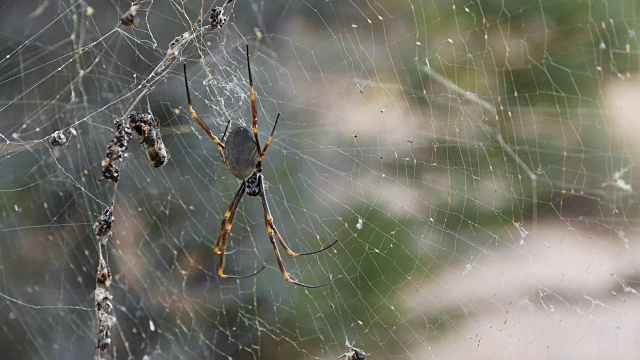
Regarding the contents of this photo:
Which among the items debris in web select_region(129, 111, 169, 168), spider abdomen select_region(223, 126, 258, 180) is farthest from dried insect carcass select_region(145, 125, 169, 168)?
spider abdomen select_region(223, 126, 258, 180)

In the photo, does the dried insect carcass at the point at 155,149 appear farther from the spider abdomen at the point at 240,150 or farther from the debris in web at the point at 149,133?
the spider abdomen at the point at 240,150

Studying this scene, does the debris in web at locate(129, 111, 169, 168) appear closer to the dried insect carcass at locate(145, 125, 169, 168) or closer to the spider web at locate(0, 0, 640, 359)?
the dried insect carcass at locate(145, 125, 169, 168)

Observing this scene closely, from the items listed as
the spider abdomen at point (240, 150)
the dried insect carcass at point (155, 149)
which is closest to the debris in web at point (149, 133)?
the dried insect carcass at point (155, 149)

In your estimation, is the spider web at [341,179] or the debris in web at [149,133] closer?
the debris in web at [149,133]

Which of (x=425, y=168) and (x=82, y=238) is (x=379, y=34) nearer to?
(x=425, y=168)

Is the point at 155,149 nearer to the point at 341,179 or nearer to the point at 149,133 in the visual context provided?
the point at 149,133
